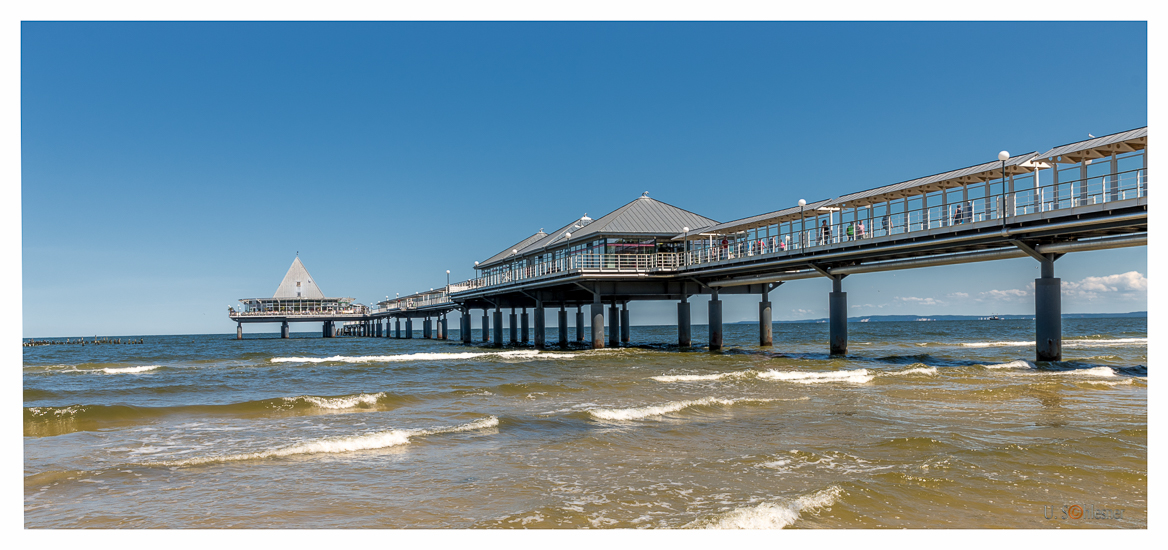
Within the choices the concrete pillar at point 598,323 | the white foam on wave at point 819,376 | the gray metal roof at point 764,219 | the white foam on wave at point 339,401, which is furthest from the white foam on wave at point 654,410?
the concrete pillar at point 598,323

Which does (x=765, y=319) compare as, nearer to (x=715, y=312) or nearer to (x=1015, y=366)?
(x=715, y=312)

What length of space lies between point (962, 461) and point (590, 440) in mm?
5649

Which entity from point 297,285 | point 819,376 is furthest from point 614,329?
point 297,285

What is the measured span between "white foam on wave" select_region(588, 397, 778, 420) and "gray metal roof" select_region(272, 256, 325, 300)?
10658 centimetres

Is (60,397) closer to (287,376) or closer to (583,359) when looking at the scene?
(287,376)

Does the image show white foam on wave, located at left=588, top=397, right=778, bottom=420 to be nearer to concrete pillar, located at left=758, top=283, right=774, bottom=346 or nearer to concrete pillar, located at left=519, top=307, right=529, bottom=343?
concrete pillar, located at left=758, top=283, right=774, bottom=346

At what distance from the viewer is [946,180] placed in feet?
80.3

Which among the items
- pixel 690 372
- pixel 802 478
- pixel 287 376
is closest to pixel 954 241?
pixel 690 372

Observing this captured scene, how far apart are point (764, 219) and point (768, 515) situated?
26993 mm

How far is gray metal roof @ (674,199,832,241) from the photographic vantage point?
3022cm

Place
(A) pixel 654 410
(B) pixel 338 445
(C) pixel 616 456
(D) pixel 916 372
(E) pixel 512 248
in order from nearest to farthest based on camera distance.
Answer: (C) pixel 616 456, (B) pixel 338 445, (A) pixel 654 410, (D) pixel 916 372, (E) pixel 512 248

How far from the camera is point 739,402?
1680 centimetres

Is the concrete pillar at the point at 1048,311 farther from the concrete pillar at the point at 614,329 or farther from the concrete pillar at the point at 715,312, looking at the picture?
the concrete pillar at the point at 614,329

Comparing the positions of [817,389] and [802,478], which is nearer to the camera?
[802,478]
